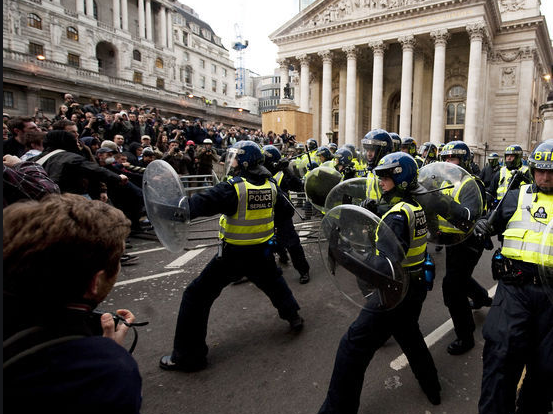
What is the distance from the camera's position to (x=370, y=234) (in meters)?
2.42

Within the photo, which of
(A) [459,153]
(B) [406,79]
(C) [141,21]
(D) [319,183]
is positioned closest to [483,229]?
(A) [459,153]

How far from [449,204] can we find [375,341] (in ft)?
5.58

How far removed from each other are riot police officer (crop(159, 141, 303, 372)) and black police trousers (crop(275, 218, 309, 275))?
1.83 m

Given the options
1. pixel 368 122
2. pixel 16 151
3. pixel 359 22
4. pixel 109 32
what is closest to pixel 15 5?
pixel 109 32

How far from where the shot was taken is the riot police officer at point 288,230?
5.64 meters

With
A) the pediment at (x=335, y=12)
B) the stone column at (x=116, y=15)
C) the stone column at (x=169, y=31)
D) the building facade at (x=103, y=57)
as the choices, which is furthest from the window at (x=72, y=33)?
the pediment at (x=335, y=12)

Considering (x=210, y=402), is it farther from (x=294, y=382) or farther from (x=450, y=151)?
(x=450, y=151)

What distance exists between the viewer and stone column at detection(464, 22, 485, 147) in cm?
2773

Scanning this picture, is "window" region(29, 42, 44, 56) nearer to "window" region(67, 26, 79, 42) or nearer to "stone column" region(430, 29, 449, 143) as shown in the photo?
"window" region(67, 26, 79, 42)

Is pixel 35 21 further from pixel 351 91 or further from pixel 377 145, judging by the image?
pixel 377 145

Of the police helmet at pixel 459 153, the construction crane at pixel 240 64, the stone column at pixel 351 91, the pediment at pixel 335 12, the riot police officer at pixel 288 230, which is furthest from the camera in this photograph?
the construction crane at pixel 240 64

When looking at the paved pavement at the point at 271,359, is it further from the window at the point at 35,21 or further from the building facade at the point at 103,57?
the window at the point at 35,21

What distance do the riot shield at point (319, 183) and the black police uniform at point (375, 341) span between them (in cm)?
326

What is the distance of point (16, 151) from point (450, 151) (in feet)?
21.1
